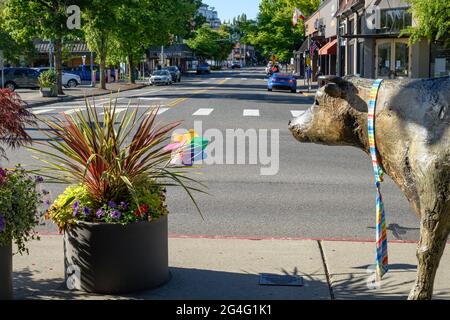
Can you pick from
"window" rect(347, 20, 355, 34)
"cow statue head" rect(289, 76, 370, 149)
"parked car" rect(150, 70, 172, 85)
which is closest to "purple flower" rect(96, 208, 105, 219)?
"cow statue head" rect(289, 76, 370, 149)

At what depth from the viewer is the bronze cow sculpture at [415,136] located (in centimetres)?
458

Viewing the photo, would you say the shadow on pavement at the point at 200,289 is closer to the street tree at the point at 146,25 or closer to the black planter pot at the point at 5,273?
the black planter pot at the point at 5,273

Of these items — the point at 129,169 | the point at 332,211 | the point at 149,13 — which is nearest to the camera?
the point at 129,169

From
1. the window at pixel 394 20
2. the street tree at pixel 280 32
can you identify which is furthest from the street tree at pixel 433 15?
the street tree at pixel 280 32

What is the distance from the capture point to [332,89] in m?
5.26

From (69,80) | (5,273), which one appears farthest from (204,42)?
(5,273)

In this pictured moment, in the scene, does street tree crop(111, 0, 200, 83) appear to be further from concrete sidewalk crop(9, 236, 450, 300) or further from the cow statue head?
the cow statue head

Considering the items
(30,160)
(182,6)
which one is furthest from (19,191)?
(182,6)

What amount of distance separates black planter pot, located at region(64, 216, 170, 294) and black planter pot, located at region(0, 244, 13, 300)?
22.9 inches

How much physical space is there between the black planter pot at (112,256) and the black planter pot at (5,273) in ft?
1.91

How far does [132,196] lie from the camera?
560 cm
